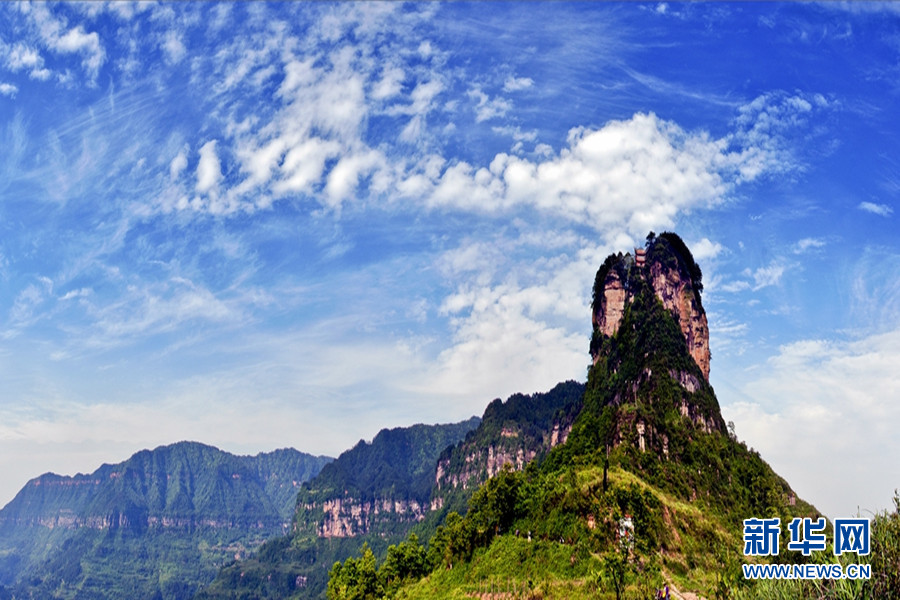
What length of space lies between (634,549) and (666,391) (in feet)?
184

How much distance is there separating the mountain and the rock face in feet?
0.98

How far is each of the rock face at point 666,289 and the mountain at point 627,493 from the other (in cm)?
30

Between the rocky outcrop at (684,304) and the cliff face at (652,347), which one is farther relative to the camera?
the rocky outcrop at (684,304)

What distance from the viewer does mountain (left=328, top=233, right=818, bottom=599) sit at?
242 feet

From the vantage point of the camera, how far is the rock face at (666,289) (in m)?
140

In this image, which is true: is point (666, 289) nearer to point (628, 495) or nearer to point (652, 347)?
point (652, 347)

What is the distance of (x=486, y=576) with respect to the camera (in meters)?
78.6

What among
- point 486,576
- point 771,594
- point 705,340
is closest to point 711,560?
point 486,576

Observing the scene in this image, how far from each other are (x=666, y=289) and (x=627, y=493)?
7094 centimetres

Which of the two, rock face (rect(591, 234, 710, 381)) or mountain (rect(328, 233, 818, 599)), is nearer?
mountain (rect(328, 233, 818, 599))

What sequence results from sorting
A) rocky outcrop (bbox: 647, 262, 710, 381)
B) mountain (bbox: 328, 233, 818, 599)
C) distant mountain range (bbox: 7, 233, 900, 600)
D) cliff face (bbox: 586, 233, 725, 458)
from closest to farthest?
distant mountain range (bbox: 7, 233, 900, 600), mountain (bbox: 328, 233, 818, 599), cliff face (bbox: 586, 233, 725, 458), rocky outcrop (bbox: 647, 262, 710, 381)

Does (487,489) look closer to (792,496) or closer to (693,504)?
(693,504)

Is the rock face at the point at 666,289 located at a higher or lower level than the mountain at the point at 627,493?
higher

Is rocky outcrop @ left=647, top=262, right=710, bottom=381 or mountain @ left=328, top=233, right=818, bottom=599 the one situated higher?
rocky outcrop @ left=647, top=262, right=710, bottom=381
